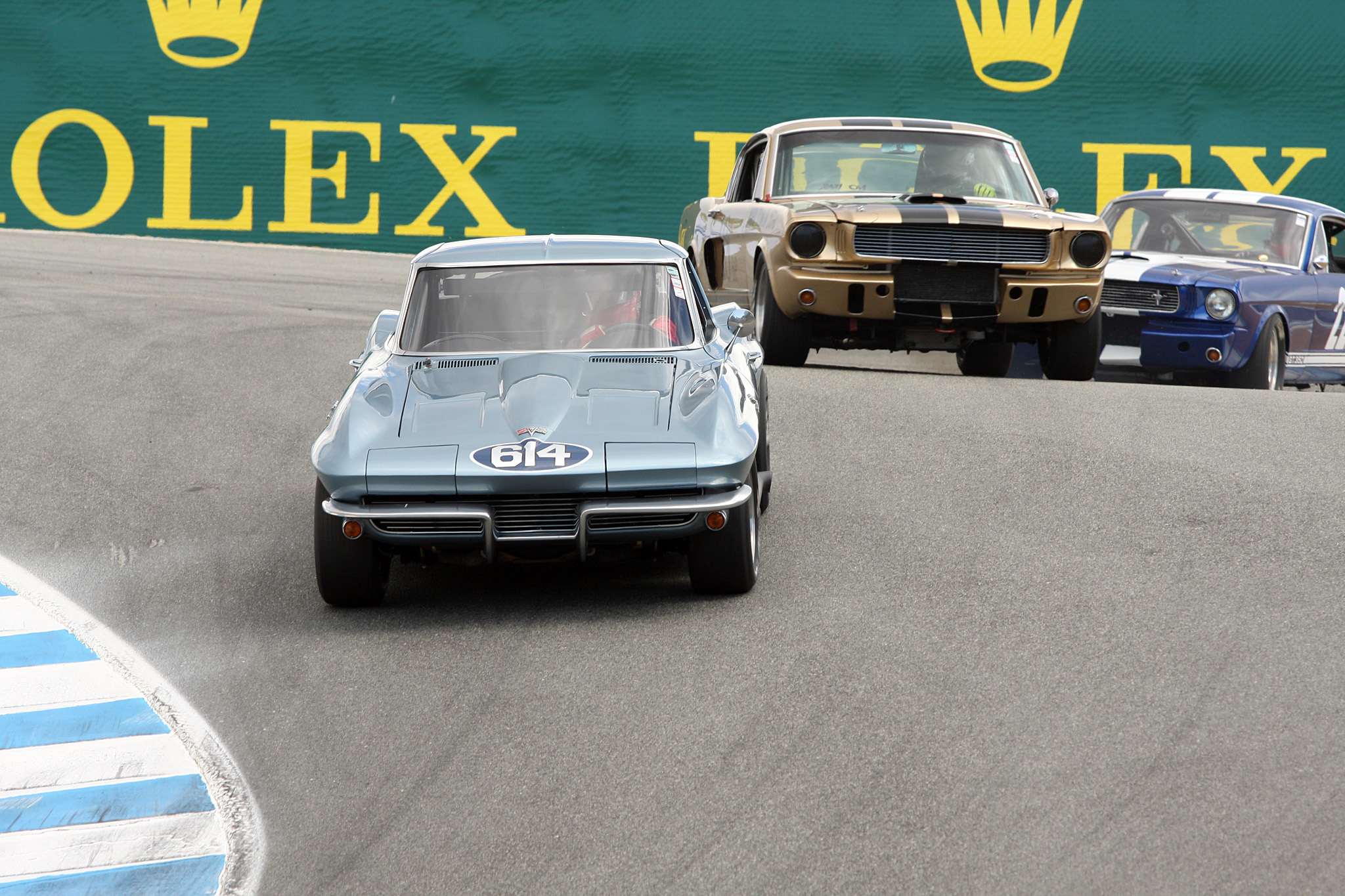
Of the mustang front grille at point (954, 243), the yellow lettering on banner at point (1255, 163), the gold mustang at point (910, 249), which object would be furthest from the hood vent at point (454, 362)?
the yellow lettering on banner at point (1255, 163)

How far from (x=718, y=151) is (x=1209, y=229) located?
31.8 feet

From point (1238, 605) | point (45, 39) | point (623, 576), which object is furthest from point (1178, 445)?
point (45, 39)

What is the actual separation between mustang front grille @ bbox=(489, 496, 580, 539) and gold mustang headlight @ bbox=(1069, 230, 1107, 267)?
15.9ft

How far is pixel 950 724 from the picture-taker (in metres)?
3.70

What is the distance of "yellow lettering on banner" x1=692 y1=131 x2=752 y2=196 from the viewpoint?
62.8ft

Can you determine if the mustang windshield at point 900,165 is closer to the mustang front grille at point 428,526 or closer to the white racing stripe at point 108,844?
the mustang front grille at point 428,526

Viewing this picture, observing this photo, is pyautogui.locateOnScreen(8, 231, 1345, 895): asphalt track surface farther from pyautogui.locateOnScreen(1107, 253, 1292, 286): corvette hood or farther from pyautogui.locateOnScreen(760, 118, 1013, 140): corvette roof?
pyautogui.locateOnScreen(760, 118, 1013, 140): corvette roof

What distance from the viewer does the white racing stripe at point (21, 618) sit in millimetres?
4660

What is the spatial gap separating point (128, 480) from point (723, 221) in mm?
4676

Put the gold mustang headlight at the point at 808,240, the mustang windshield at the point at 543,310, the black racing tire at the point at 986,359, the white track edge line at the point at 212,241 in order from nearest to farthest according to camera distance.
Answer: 1. the mustang windshield at the point at 543,310
2. the gold mustang headlight at the point at 808,240
3. the black racing tire at the point at 986,359
4. the white track edge line at the point at 212,241

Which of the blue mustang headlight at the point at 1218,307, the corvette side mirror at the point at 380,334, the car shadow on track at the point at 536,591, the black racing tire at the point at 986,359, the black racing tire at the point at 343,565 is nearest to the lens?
the black racing tire at the point at 343,565

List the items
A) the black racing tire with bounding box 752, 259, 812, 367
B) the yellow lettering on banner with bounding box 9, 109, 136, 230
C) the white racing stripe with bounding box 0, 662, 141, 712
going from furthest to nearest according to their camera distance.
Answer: the yellow lettering on banner with bounding box 9, 109, 136, 230 → the black racing tire with bounding box 752, 259, 812, 367 → the white racing stripe with bounding box 0, 662, 141, 712

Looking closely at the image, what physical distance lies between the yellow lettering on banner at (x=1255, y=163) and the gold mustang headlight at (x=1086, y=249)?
1217 cm

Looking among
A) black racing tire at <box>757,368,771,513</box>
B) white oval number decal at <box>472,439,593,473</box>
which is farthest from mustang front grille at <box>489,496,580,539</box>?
black racing tire at <box>757,368,771,513</box>
